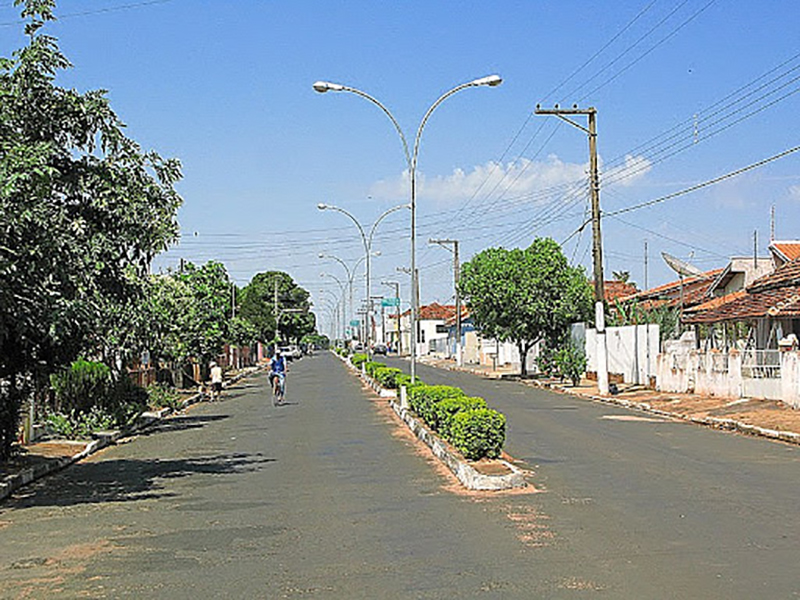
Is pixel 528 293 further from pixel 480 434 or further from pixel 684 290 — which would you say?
pixel 480 434

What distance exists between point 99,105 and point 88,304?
9.48 feet

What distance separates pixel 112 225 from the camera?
15.9m

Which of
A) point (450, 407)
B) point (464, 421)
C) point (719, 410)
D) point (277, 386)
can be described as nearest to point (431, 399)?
point (450, 407)

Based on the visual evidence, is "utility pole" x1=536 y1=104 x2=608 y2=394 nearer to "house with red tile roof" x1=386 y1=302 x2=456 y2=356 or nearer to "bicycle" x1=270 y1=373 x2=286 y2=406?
"bicycle" x1=270 y1=373 x2=286 y2=406

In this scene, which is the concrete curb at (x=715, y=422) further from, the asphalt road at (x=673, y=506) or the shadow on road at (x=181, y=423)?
the shadow on road at (x=181, y=423)

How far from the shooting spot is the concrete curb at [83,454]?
1602cm

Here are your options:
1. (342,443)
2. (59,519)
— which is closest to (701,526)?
(59,519)

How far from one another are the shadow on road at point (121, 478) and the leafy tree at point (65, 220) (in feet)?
5.94

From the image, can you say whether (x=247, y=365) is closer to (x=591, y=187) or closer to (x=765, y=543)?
(x=591, y=187)

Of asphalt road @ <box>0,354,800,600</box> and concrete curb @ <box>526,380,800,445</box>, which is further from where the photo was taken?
concrete curb @ <box>526,380,800,445</box>

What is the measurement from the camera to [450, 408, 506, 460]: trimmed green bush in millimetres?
15820

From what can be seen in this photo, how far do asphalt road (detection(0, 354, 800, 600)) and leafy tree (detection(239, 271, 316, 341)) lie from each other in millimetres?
96324

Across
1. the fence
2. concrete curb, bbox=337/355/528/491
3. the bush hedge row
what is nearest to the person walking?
the fence

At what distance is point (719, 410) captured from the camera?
2820 centimetres
